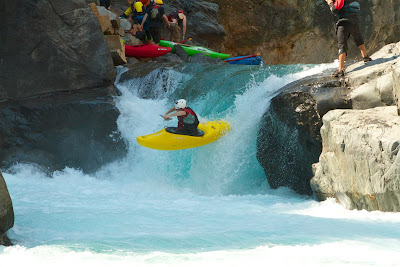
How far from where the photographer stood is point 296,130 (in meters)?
7.90

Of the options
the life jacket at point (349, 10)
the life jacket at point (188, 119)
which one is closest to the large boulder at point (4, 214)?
the life jacket at point (188, 119)

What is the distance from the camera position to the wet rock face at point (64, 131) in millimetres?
9719

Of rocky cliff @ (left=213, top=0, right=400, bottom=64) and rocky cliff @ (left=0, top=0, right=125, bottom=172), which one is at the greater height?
rocky cliff @ (left=213, top=0, right=400, bottom=64)

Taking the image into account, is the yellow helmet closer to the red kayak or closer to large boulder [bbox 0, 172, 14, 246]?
the red kayak

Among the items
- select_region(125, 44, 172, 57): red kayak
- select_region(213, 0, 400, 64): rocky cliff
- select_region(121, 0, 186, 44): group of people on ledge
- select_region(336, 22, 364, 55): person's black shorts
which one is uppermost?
select_region(213, 0, 400, 64): rocky cliff

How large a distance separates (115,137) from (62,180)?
1270 mm

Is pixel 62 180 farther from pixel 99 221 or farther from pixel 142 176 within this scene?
pixel 99 221

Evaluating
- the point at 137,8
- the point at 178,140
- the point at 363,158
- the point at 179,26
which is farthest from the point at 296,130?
the point at 179,26

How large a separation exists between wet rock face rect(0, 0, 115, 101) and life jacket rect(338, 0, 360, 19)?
4824mm

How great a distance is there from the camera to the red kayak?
13.1 metres

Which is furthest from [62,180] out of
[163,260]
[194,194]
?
[163,260]

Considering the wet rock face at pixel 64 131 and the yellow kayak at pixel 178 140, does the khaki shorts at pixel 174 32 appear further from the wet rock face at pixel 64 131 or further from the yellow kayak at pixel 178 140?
the yellow kayak at pixel 178 140

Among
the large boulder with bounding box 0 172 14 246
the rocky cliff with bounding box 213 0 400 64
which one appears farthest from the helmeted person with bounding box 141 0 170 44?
the large boulder with bounding box 0 172 14 246

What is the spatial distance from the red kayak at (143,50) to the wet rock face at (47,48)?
2.56 metres
